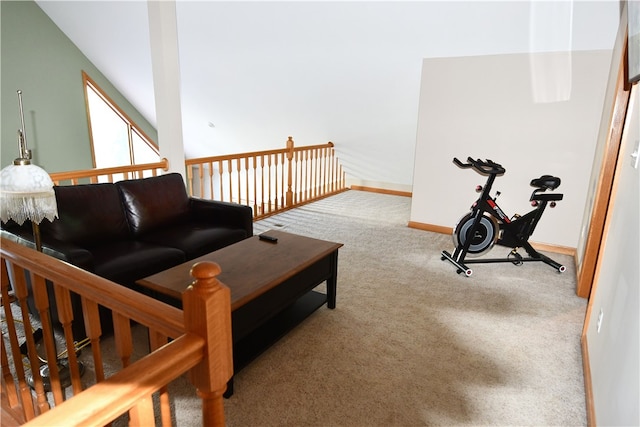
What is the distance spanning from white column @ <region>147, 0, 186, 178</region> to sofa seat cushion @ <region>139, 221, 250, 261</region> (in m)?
1.02

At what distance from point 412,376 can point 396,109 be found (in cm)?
428

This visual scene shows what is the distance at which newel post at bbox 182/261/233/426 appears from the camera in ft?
2.81

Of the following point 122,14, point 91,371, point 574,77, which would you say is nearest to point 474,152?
point 574,77

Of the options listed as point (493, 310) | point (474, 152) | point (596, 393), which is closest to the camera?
point (596, 393)

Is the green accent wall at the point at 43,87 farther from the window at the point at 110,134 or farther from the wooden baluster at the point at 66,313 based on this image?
the wooden baluster at the point at 66,313

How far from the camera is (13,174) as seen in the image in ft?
5.91

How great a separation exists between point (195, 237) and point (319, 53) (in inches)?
121

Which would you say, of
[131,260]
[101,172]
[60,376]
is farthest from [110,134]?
[60,376]

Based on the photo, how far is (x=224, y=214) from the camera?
344 cm

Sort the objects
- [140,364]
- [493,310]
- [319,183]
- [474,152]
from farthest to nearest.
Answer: [319,183] → [474,152] → [493,310] → [140,364]

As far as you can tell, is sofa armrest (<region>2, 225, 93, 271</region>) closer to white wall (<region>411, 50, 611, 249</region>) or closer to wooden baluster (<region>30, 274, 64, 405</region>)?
wooden baluster (<region>30, 274, 64, 405</region>)

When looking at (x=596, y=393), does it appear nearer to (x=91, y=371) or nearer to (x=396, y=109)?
(x=91, y=371)

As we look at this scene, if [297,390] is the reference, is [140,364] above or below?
above

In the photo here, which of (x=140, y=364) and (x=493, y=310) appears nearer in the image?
(x=140, y=364)
